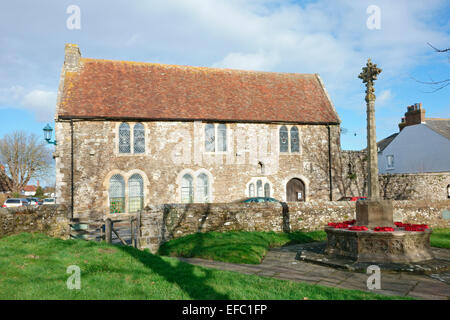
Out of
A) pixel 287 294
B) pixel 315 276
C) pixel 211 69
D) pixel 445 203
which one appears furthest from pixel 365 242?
pixel 211 69

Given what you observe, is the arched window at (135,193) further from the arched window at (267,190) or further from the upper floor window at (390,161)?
the upper floor window at (390,161)

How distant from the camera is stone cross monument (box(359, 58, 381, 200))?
9.27 m

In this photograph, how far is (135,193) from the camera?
20188mm

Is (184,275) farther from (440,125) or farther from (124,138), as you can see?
(440,125)

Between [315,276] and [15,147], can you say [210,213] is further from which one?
[15,147]

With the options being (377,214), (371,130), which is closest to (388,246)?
(377,214)

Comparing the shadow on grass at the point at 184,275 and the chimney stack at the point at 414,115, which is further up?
the chimney stack at the point at 414,115

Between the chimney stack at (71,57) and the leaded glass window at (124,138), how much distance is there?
19.3ft

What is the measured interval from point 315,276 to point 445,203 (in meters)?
10.8

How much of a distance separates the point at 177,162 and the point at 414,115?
79.9ft

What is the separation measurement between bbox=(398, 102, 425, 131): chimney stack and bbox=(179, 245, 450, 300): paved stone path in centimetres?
2812

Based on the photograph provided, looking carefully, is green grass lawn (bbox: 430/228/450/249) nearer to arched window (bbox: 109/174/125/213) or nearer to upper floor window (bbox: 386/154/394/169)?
arched window (bbox: 109/174/125/213)

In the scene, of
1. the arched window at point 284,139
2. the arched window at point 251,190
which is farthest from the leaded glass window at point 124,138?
the arched window at point 284,139

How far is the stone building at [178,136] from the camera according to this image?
1969 cm
